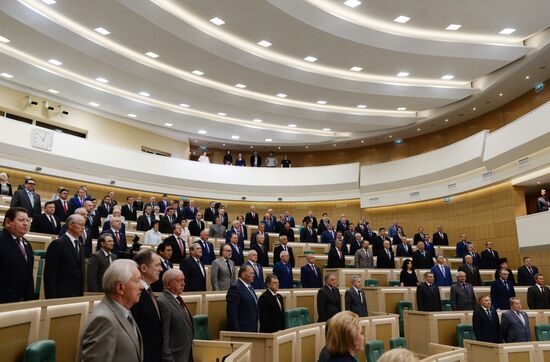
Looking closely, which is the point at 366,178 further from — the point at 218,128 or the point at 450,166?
the point at 218,128

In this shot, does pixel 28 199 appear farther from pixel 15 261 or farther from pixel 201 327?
pixel 15 261

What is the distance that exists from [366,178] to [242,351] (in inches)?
463

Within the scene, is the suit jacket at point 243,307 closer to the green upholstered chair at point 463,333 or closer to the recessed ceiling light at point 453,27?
the green upholstered chair at point 463,333

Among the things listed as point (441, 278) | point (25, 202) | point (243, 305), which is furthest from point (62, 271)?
point (441, 278)

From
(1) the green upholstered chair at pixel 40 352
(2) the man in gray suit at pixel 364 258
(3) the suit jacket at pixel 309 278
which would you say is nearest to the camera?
(1) the green upholstered chair at pixel 40 352

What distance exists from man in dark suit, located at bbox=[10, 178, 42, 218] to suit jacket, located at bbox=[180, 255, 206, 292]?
2.64 m

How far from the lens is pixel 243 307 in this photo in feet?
12.5

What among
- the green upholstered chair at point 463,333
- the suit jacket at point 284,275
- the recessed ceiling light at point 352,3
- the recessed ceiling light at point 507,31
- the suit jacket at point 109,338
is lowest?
the green upholstered chair at point 463,333

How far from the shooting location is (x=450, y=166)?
11.6 meters

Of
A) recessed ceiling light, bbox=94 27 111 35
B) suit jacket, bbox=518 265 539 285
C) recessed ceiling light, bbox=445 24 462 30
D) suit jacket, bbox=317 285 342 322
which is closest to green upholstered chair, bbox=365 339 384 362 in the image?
suit jacket, bbox=317 285 342 322

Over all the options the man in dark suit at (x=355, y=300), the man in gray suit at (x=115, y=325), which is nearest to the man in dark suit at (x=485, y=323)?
the man in dark suit at (x=355, y=300)

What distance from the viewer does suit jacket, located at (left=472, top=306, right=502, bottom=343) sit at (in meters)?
4.93

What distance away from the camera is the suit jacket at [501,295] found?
6.61 meters

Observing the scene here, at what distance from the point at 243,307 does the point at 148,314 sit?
167cm
